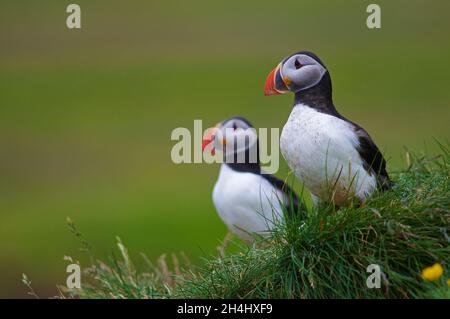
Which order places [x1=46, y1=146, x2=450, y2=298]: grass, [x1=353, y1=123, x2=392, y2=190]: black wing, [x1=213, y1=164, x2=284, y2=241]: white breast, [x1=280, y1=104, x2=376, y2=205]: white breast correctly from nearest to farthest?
[x1=46, y1=146, x2=450, y2=298]: grass, [x1=280, y1=104, x2=376, y2=205]: white breast, [x1=353, y1=123, x2=392, y2=190]: black wing, [x1=213, y1=164, x2=284, y2=241]: white breast

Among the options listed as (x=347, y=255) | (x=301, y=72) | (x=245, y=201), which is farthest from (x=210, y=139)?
(x=347, y=255)

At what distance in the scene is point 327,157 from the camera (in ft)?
19.0

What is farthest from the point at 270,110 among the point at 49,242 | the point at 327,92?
the point at 327,92

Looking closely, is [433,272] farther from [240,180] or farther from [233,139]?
[233,139]

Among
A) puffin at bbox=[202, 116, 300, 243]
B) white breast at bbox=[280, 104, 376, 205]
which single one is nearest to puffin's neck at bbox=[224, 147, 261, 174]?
puffin at bbox=[202, 116, 300, 243]

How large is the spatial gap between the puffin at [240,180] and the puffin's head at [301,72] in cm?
156

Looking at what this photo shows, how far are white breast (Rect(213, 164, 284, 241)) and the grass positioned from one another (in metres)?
1.58

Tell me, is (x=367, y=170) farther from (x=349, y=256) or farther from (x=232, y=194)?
(x=232, y=194)

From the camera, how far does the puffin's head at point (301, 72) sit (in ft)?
19.7

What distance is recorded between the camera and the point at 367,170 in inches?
232

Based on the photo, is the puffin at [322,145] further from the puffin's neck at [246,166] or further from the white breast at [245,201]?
the puffin's neck at [246,166]

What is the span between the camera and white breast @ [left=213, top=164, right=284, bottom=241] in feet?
24.5

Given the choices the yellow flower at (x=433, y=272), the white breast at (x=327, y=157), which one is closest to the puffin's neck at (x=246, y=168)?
the white breast at (x=327, y=157)

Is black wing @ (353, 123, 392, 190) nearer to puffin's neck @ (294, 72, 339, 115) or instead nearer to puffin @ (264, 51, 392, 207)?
puffin @ (264, 51, 392, 207)
